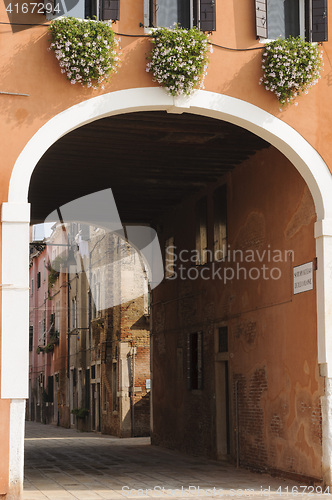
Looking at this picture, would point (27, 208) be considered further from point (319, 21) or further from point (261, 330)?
point (261, 330)

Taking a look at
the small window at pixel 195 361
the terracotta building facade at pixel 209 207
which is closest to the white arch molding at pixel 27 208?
the terracotta building facade at pixel 209 207

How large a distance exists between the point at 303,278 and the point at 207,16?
13.2 feet

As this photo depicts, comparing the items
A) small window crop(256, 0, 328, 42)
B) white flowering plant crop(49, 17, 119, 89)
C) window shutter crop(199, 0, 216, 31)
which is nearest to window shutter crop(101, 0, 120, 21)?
white flowering plant crop(49, 17, 119, 89)

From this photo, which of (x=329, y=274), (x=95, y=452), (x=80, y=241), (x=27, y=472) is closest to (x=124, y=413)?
(x=95, y=452)

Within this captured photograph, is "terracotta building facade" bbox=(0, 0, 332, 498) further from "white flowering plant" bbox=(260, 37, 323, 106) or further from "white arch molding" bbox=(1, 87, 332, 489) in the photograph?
"white flowering plant" bbox=(260, 37, 323, 106)

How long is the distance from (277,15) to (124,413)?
693 inches

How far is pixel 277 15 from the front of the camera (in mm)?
12680

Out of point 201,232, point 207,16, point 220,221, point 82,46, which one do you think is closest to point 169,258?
point 201,232

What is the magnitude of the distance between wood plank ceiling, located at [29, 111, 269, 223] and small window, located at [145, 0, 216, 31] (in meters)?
1.56

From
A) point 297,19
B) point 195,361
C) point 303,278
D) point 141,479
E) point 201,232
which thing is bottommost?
point 141,479

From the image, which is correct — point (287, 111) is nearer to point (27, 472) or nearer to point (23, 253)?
point (23, 253)

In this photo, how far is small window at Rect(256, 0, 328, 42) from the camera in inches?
493

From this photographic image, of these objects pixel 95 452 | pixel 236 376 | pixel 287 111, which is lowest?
pixel 95 452

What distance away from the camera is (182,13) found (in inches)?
484
